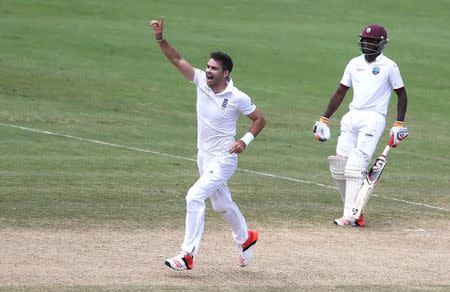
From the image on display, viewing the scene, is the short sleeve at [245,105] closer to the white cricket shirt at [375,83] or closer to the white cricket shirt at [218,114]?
the white cricket shirt at [218,114]

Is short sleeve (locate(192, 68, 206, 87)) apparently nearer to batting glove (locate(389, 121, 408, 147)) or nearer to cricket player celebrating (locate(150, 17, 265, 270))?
cricket player celebrating (locate(150, 17, 265, 270))

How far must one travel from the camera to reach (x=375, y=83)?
15.5 metres

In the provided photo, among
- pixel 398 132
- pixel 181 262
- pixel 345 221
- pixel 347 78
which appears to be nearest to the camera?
pixel 181 262

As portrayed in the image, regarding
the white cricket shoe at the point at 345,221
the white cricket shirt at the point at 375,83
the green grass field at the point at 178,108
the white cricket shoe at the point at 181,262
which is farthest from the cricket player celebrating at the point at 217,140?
the white cricket shirt at the point at 375,83

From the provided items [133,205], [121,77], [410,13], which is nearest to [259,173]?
[133,205]

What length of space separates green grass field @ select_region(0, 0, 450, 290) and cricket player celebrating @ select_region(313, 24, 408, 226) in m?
0.71

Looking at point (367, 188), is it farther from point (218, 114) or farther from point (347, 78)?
point (218, 114)

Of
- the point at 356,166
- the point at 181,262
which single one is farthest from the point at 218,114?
the point at 356,166

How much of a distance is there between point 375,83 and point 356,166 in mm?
1153

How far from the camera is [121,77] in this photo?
94.1 ft

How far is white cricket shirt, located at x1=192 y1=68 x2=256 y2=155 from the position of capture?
40.7 feet

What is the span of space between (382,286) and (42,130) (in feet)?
36.3

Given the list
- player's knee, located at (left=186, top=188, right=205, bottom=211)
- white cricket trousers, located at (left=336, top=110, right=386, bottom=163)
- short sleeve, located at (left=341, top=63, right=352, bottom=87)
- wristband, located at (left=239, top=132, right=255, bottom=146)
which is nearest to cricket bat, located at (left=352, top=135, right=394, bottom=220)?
A: white cricket trousers, located at (left=336, top=110, right=386, bottom=163)

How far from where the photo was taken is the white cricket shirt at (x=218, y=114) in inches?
488
